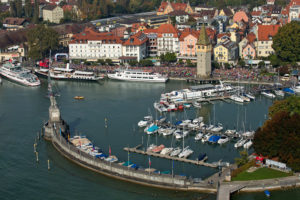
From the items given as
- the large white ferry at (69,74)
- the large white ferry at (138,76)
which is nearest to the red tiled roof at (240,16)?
the large white ferry at (138,76)

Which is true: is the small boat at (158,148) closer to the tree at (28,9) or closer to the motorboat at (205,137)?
the motorboat at (205,137)

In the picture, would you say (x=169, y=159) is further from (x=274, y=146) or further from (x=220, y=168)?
(x=274, y=146)

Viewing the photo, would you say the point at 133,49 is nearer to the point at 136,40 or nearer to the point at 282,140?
the point at 136,40

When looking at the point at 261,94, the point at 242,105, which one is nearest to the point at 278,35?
the point at 261,94

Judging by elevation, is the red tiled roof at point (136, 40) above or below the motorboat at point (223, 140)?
above

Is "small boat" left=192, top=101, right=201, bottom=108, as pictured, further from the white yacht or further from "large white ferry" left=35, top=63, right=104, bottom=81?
"large white ferry" left=35, top=63, right=104, bottom=81
